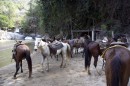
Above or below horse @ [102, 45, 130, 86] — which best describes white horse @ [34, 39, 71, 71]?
below

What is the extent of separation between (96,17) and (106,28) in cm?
142

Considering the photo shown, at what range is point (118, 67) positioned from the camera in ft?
17.8

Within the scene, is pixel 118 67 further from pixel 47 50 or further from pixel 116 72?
pixel 47 50

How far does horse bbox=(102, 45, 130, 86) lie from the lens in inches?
213

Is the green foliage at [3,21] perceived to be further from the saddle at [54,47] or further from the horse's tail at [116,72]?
the horse's tail at [116,72]

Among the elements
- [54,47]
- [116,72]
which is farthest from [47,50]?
[116,72]

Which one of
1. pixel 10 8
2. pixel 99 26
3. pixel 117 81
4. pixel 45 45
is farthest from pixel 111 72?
pixel 10 8

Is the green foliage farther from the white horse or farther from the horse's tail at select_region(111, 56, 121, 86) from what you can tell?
the horse's tail at select_region(111, 56, 121, 86)

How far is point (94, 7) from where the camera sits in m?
21.7

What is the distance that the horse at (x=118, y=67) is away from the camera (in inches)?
213

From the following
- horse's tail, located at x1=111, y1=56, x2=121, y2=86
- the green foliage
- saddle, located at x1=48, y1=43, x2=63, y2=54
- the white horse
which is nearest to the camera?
horse's tail, located at x1=111, y1=56, x2=121, y2=86

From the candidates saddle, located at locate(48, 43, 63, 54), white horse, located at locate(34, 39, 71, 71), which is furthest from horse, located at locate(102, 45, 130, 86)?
saddle, located at locate(48, 43, 63, 54)

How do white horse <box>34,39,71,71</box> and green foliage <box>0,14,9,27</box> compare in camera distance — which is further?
green foliage <box>0,14,9,27</box>

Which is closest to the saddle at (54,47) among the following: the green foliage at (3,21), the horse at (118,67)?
the horse at (118,67)
